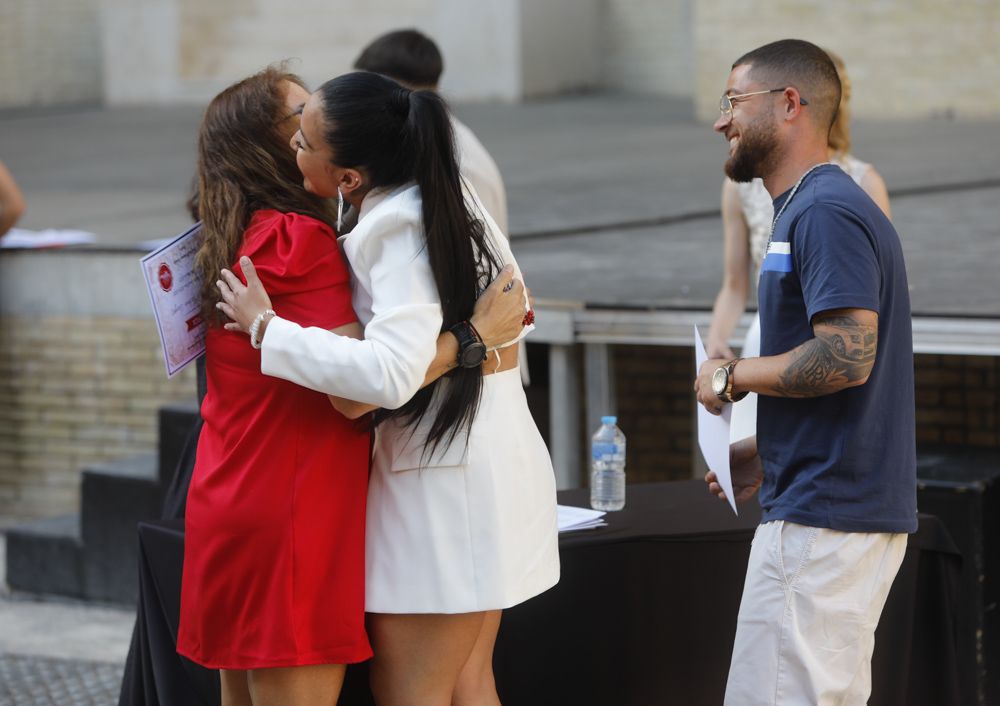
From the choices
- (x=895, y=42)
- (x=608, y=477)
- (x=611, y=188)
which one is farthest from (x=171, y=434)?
(x=895, y=42)

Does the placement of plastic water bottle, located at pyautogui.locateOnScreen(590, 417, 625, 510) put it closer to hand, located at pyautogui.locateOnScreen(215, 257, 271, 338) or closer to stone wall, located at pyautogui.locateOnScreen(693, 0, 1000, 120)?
hand, located at pyautogui.locateOnScreen(215, 257, 271, 338)

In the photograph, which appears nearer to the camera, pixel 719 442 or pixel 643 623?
pixel 719 442

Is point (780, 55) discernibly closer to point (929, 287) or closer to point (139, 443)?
point (929, 287)

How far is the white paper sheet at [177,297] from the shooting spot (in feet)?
8.84

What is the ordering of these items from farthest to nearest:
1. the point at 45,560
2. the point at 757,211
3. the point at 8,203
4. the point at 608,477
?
the point at 45,560 < the point at 8,203 < the point at 757,211 < the point at 608,477

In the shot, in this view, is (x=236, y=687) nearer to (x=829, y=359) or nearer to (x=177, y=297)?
(x=177, y=297)

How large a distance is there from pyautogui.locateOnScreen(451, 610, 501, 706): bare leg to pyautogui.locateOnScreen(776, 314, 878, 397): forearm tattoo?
737 mm

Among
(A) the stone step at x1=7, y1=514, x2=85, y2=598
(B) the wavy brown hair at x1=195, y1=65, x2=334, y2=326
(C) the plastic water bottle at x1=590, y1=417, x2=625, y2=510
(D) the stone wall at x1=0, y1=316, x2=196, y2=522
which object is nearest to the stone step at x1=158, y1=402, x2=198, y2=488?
(A) the stone step at x1=7, y1=514, x2=85, y2=598

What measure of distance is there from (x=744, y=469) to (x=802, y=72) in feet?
2.74

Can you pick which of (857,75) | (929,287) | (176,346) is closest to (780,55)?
(176,346)

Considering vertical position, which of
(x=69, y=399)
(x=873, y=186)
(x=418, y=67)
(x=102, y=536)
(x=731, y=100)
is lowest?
(x=102, y=536)

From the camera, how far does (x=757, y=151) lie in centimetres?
273

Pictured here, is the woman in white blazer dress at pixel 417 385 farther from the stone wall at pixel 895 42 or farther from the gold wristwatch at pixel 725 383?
the stone wall at pixel 895 42

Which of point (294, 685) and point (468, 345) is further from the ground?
point (468, 345)
